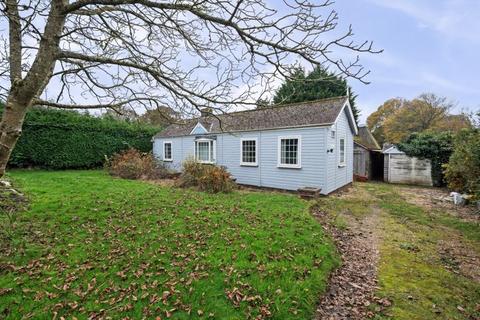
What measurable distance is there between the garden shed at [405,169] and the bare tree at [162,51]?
14.5m

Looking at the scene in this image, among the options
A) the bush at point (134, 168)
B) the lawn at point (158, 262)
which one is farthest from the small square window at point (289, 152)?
the bush at point (134, 168)

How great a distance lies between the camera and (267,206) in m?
7.68

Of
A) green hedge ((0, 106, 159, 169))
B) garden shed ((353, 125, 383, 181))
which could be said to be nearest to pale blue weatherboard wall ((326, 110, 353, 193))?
garden shed ((353, 125, 383, 181))

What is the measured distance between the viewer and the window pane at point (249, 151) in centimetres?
1205

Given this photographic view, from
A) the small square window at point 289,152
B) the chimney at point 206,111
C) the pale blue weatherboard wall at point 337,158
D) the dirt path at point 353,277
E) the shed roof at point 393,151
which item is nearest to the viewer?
the dirt path at point 353,277

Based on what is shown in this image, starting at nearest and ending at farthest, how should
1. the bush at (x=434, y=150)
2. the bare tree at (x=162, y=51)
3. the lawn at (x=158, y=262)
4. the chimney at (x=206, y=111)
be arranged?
the bare tree at (x=162, y=51), the lawn at (x=158, y=262), the chimney at (x=206, y=111), the bush at (x=434, y=150)

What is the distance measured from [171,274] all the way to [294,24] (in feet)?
12.5

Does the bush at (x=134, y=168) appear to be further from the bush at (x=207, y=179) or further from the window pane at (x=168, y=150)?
the bush at (x=207, y=179)

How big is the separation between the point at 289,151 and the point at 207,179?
3.75 metres

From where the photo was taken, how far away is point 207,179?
32.8ft

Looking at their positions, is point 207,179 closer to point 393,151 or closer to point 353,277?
point 353,277

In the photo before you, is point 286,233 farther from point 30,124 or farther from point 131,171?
point 30,124

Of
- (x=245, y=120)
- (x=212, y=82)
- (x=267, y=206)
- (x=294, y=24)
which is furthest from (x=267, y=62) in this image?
(x=245, y=120)

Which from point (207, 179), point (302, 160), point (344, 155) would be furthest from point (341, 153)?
point (207, 179)
